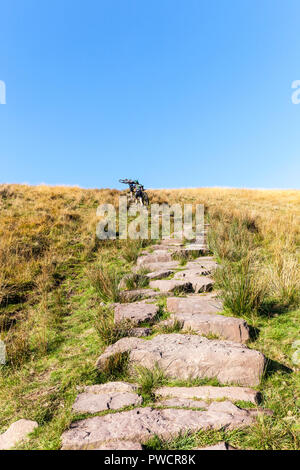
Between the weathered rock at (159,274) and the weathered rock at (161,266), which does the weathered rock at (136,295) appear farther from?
the weathered rock at (161,266)

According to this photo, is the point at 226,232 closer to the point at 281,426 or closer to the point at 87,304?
the point at 87,304

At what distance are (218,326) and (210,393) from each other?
0.92m

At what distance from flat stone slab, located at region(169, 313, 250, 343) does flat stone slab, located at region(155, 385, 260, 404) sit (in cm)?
76

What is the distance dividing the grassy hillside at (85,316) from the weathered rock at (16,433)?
0.08 metres

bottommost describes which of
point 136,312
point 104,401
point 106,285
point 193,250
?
point 104,401

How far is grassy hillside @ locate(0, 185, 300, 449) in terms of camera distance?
2.18 meters

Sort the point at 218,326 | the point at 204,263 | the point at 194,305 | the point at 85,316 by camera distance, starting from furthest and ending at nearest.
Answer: the point at 204,263 → the point at 85,316 → the point at 194,305 → the point at 218,326

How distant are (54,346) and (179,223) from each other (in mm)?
6964

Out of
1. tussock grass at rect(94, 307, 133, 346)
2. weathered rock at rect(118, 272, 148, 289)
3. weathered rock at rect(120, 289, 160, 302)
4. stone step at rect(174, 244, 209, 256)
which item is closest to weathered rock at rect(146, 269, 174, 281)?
weathered rock at rect(118, 272, 148, 289)

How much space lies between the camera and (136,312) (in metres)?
3.73

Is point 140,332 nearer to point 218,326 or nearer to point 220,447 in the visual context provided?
point 218,326

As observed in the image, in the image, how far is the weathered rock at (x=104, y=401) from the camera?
2.26 metres

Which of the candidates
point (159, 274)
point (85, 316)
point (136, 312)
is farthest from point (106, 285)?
point (136, 312)

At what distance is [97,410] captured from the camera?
224 cm
